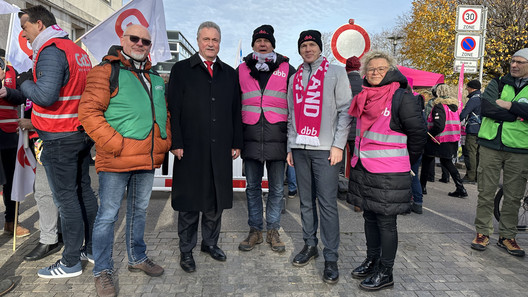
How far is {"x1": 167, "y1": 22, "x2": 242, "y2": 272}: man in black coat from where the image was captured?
3355 mm

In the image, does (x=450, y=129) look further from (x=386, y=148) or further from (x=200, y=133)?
(x=200, y=133)

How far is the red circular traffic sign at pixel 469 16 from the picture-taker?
9.38 m

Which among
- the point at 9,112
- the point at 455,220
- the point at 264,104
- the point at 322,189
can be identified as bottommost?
the point at 455,220

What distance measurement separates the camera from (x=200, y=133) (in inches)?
133

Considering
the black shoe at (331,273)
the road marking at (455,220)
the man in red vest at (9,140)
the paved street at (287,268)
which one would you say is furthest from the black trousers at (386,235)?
the man in red vest at (9,140)

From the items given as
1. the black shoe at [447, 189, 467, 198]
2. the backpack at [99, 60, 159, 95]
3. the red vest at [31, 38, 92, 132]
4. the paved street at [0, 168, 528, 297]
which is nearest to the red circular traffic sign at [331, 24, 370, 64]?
the paved street at [0, 168, 528, 297]

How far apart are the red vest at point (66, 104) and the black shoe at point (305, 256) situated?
95.0 inches

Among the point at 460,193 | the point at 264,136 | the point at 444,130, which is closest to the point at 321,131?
the point at 264,136

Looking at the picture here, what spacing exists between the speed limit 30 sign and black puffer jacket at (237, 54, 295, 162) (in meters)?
7.98

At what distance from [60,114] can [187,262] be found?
1765mm

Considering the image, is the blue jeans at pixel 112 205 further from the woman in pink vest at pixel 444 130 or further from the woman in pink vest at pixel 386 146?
the woman in pink vest at pixel 444 130

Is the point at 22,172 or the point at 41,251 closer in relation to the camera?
the point at 41,251

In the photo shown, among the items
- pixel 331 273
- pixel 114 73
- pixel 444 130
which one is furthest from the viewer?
pixel 444 130

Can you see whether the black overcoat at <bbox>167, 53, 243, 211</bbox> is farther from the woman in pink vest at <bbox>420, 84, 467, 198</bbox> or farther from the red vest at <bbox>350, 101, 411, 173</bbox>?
the woman in pink vest at <bbox>420, 84, 467, 198</bbox>
